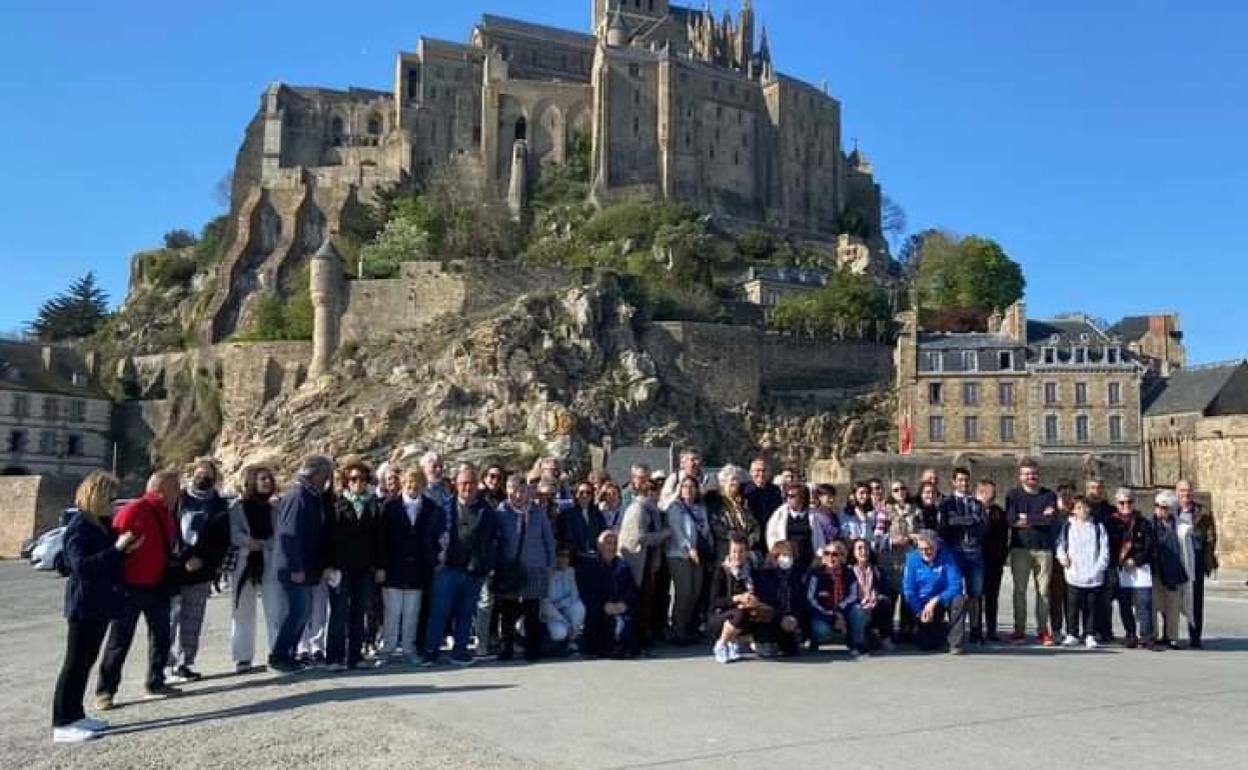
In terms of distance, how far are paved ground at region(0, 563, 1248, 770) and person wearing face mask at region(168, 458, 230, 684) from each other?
367 millimetres

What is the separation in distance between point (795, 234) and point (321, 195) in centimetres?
3460

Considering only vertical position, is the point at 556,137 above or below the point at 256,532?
above

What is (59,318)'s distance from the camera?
259 feet

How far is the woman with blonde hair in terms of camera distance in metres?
7.77

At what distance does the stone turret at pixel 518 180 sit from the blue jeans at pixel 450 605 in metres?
71.5

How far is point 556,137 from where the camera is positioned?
8575 cm

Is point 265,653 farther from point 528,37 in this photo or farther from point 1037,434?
point 528,37

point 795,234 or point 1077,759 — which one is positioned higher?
point 795,234

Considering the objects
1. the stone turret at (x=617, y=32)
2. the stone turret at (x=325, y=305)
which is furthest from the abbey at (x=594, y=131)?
the stone turret at (x=325, y=305)

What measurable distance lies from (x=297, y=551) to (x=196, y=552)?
827 millimetres

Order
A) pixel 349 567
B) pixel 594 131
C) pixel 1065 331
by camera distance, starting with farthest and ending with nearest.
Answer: pixel 594 131 < pixel 1065 331 < pixel 349 567

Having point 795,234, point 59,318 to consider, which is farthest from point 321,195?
point 795,234

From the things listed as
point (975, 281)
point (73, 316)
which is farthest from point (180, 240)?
point (975, 281)

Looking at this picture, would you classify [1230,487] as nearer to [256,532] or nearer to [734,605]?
[734,605]
